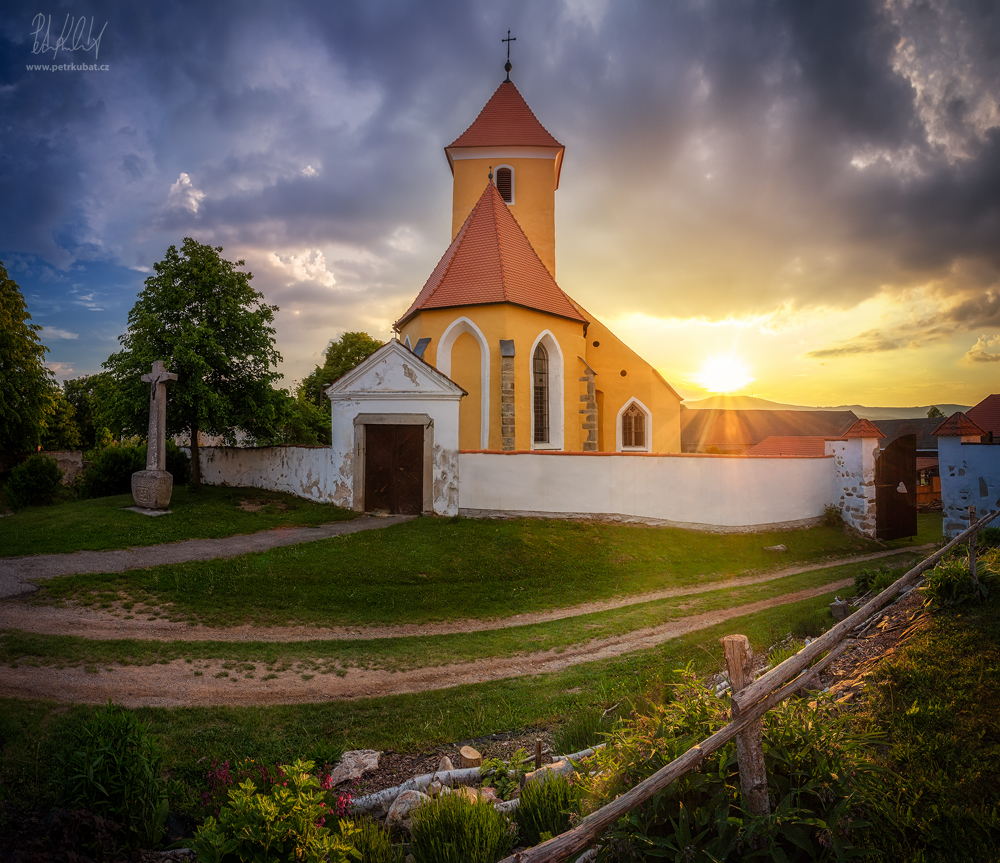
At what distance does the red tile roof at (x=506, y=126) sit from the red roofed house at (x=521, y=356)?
8.44 ft

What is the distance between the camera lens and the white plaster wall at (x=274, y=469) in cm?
1546

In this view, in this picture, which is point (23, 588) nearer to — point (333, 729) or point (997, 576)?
point (333, 729)

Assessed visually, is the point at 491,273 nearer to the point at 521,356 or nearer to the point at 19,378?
the point at 521,356

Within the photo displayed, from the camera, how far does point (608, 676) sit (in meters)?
5.84

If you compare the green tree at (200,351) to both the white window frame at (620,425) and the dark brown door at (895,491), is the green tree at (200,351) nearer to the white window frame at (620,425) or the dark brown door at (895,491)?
the white window frame at (620,425)

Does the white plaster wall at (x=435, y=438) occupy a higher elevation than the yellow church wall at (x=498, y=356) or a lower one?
lower

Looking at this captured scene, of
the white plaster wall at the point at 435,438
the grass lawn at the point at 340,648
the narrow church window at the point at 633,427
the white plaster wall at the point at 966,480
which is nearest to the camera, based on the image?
the grass lawn at the point at 340,648

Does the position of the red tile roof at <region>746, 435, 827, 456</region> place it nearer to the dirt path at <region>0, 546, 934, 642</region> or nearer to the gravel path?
the gravel path

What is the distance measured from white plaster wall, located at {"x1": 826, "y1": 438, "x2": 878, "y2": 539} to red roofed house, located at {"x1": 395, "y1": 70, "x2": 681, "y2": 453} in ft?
23.4

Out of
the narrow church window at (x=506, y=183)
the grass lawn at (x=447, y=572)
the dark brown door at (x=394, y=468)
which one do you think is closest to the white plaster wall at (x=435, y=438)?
the dark brown door at (x=394, y=468)

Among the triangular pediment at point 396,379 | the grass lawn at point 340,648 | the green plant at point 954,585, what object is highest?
the triangular pediment at point 396,379

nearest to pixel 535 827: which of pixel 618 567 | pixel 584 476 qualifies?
pixel 618 567

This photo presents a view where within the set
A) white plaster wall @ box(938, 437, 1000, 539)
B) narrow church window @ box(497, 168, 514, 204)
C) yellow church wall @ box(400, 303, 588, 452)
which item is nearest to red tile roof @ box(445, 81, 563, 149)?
narrow church window @ box(497, 168, 514, 204)

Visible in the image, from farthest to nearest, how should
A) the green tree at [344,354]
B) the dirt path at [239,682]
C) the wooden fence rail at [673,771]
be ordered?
the green tree at [344,354] → the dirt path at [239,682] → the wooden fence rail at [673,771]
